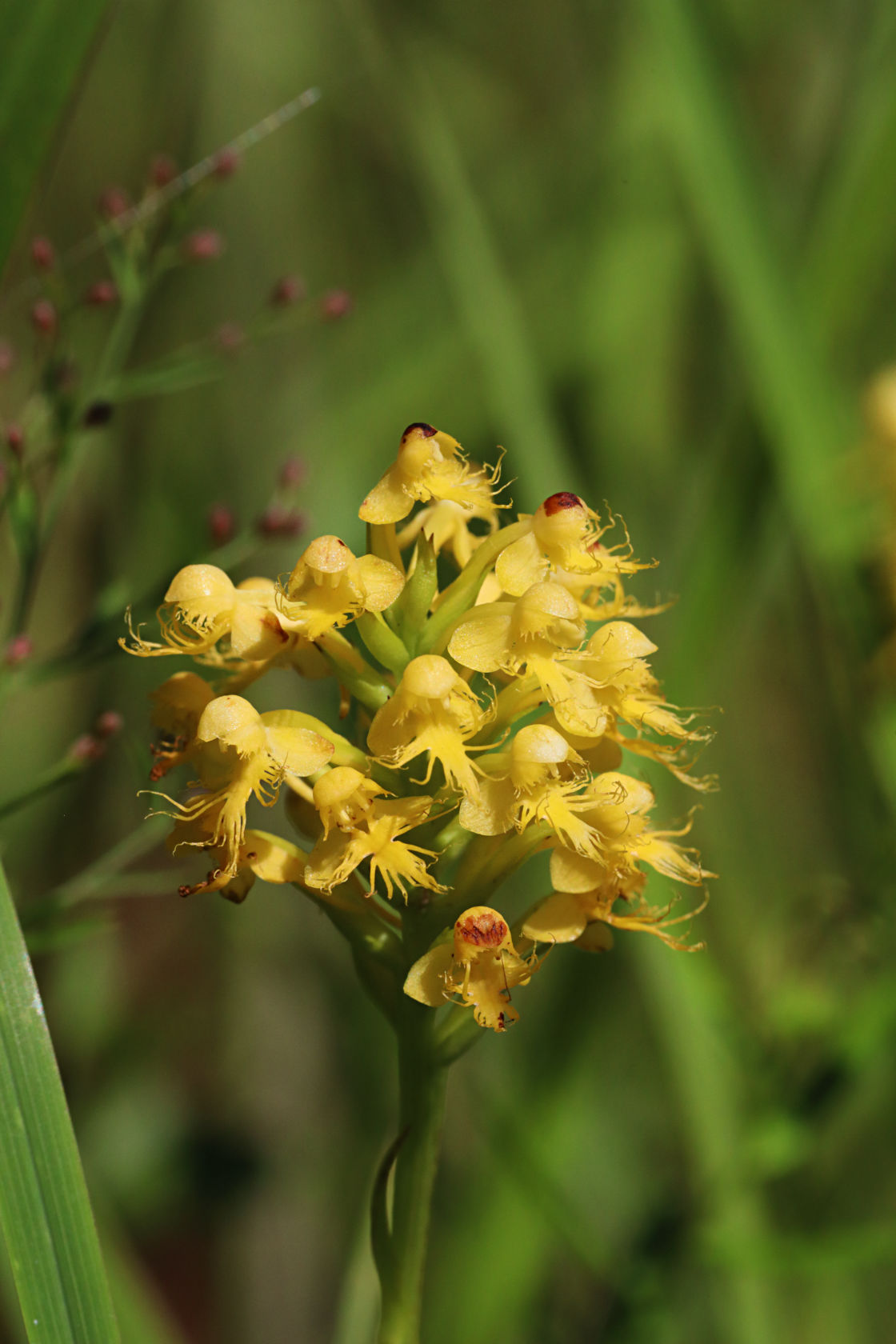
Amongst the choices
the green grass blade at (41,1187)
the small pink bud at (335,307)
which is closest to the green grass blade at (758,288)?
the small pink bud at (335,307)

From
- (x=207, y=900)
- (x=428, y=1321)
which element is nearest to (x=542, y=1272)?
(x=428, y=1321)

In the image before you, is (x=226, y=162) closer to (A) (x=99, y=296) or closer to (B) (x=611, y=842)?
(A) (x=99, y=296)

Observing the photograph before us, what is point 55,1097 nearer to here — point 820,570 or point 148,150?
point 820,570

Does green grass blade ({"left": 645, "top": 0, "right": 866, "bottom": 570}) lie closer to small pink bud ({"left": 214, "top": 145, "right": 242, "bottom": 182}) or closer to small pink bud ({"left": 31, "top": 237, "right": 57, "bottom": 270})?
small pink bud ({"left": 214, "top": 145, "right": 242, "bottom": 182})

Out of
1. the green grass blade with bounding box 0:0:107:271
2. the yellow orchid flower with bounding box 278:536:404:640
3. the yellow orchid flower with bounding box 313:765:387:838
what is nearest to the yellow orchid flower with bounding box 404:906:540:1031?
the yellow orchid flower with bounding box 313:765:387:838

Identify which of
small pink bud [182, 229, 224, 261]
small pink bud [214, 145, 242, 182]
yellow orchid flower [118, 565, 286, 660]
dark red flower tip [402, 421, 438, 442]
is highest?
small pink bud [214, 145, 242, 182]

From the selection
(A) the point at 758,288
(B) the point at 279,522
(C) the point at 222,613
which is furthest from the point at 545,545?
(A) the point at 758,288

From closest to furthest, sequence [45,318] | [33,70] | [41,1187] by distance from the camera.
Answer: [41,1187]
[33,70]
[45,318]
